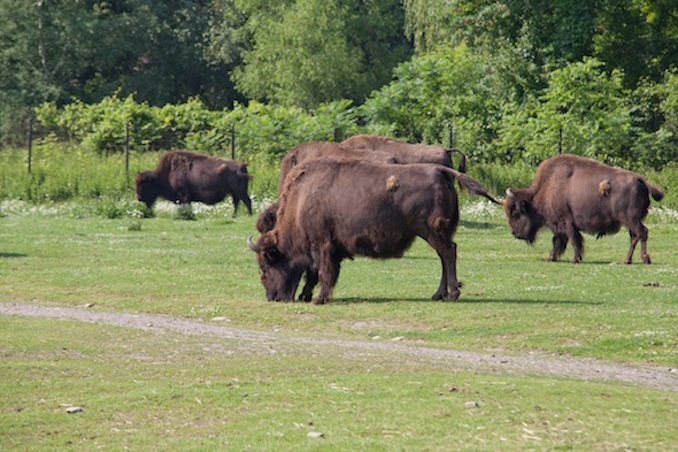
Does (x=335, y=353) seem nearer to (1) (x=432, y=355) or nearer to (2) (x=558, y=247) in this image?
(1) (x=432, y=355)

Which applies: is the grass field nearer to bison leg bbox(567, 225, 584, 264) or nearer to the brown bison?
bison leg bbox(567, 225, 584, 264)

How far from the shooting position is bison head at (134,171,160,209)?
3744cm

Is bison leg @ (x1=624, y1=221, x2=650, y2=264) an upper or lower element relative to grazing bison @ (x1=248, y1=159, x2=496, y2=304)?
lower

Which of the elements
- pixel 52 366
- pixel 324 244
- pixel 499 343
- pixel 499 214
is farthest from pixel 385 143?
pixel 52 366

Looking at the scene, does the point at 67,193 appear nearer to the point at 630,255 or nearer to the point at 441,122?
the point at 441,122

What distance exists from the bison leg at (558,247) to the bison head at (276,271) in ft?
23.9

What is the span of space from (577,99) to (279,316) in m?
25.8

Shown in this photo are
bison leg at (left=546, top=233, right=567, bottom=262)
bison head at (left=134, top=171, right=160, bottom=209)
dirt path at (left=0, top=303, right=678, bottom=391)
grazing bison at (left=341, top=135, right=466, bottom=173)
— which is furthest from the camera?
bison head at (left=134, top=171, right=160, bottom=209)

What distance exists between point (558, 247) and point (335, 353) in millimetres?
11608

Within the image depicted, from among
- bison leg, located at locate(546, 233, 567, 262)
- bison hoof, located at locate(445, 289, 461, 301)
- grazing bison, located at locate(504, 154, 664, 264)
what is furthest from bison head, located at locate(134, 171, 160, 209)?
bison hoof, located at locate(445, 289, 461, 301)

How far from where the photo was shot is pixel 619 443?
375 inches

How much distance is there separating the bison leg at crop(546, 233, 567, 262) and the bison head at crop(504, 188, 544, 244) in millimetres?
778

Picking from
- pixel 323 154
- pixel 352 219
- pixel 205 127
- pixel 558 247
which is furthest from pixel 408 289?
pixel 205 127

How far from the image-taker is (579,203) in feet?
82.2
